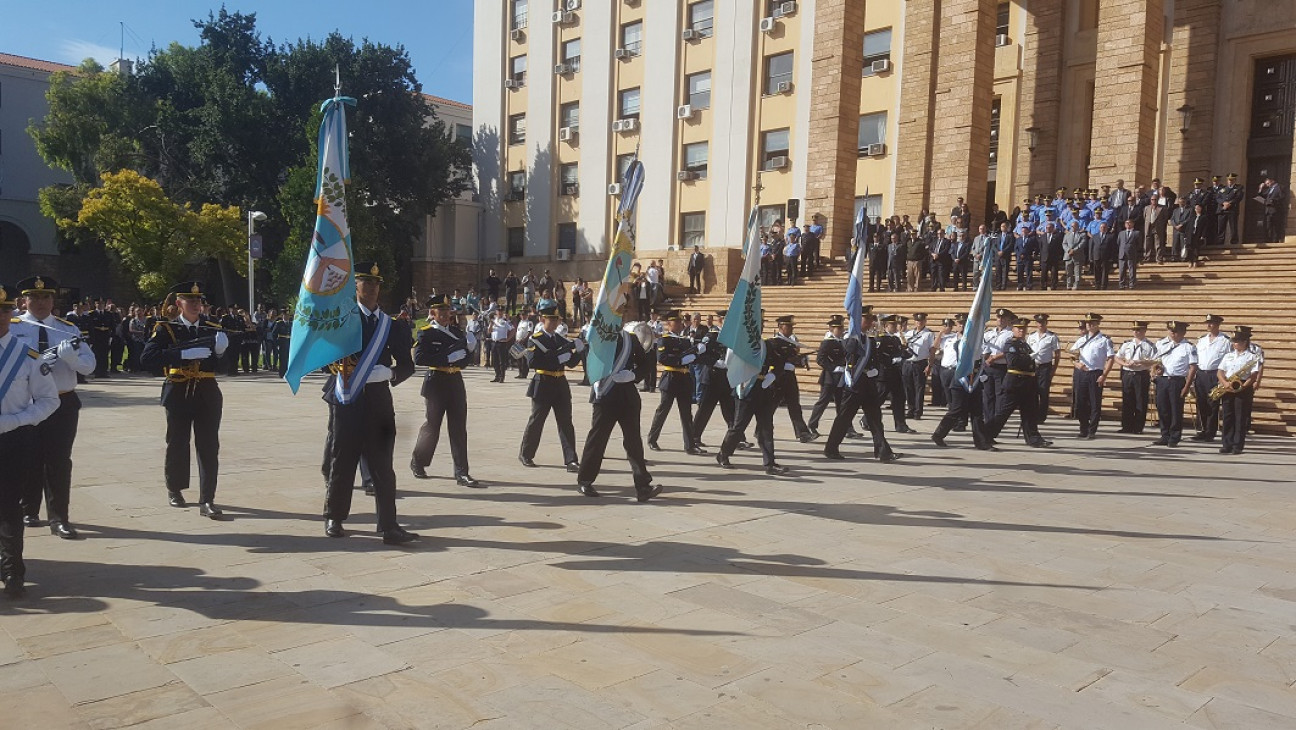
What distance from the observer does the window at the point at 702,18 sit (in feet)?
114

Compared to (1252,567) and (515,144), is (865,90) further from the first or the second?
(1252,567)

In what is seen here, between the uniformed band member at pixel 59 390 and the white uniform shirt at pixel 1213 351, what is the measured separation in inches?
562

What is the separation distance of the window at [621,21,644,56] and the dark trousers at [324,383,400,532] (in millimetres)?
32341

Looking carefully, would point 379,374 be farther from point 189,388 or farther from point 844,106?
point 844,106

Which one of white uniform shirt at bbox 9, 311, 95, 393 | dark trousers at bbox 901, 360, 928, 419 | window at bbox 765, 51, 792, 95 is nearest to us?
white uniform shirt at bbox 9, 311, 95, 393

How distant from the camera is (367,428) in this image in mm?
7273

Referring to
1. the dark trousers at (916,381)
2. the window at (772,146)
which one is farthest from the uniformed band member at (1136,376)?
the window at (772,146)

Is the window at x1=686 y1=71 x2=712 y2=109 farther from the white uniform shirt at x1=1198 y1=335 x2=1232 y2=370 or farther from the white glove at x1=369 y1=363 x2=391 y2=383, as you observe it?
the white glove at x1=369 y1=363 x2=391 y2=383

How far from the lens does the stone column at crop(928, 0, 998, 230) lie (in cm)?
2583

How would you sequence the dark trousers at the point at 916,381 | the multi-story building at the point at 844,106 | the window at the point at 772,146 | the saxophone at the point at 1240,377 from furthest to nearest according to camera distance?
the window at the point at 772,146 → the multi-story building at the point at 844,106 → the dark trousers at the point at 916,381 → the saxophone at the point at 1240,377

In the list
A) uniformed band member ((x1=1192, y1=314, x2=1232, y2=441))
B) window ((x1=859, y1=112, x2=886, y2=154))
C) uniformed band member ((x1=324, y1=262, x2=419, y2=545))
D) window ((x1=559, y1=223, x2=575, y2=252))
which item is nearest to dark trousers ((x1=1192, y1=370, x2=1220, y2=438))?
uniformed band member ((x1=1192, y1=314, x2=1232, y2=441))

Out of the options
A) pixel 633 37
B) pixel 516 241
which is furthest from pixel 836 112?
pixel 516 241

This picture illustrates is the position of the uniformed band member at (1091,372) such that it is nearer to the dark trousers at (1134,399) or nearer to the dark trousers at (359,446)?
the dark trousers at (1134,399)

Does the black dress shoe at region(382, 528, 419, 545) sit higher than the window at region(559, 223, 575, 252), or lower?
lower
